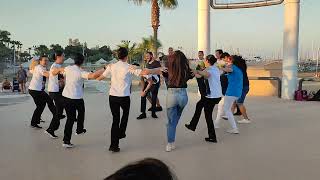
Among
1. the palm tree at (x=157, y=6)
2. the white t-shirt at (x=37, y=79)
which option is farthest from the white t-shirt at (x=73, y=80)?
the palm tree at (x=157, y=6)

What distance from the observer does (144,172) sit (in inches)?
44.7

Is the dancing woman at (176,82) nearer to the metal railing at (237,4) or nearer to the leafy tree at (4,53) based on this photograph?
the metal railing at (237,4)

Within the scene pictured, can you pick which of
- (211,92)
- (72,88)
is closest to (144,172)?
(72,88)

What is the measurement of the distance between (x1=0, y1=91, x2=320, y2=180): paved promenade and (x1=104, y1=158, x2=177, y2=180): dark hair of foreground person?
146 inches

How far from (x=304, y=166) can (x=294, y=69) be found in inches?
395

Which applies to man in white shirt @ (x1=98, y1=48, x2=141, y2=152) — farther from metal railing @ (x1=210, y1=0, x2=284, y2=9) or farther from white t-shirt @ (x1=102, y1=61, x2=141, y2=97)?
metal railing @ (x1=210, y1=0, x2=284, y2=9)

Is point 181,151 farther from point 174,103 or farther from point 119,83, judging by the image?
point 119,83

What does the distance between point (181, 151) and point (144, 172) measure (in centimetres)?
591

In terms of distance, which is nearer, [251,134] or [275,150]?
[275,150]

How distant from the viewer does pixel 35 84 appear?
882 centimetres

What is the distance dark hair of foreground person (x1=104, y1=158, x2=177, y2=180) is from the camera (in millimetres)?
1116

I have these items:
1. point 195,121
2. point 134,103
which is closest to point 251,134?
point 195,121

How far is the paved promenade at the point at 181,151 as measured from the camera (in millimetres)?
5703

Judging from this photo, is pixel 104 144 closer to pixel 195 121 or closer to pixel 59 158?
pixel 59 158
